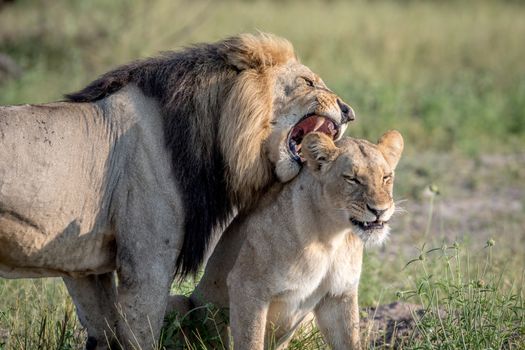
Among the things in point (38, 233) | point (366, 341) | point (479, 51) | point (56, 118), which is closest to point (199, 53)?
point (56, 118)

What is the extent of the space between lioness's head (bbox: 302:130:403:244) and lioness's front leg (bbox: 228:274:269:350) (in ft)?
1.51

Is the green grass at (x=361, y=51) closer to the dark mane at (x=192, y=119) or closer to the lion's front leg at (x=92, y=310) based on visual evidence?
the dark mane at (x=192, y=119)

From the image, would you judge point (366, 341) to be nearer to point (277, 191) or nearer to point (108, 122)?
point (277, 191)

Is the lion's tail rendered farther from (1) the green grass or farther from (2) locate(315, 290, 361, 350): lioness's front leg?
(1) the green grass

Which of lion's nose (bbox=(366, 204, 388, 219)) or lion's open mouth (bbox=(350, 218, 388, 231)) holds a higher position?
lion's nose (bbox=(366, 204, 388, 219))

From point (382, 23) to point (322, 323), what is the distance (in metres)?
11.5

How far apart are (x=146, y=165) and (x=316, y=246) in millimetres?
845

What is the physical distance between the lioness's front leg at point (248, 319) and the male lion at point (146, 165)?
37cm

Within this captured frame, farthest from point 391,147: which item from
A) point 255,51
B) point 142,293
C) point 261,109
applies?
point 142,293

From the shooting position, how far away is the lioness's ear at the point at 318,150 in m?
4.25

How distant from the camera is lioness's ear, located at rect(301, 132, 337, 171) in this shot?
13.9 ft

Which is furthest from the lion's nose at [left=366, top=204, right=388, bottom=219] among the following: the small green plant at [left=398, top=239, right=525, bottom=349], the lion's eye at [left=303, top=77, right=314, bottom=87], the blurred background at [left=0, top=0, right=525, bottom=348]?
→ the blurred background at [left=0, top=0, right=525, bottom=348]

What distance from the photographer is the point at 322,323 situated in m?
4.39

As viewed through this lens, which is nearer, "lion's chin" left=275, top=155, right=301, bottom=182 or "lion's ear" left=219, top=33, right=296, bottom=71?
"lion's chin" left=275, top=155, right=301, bottom=182
